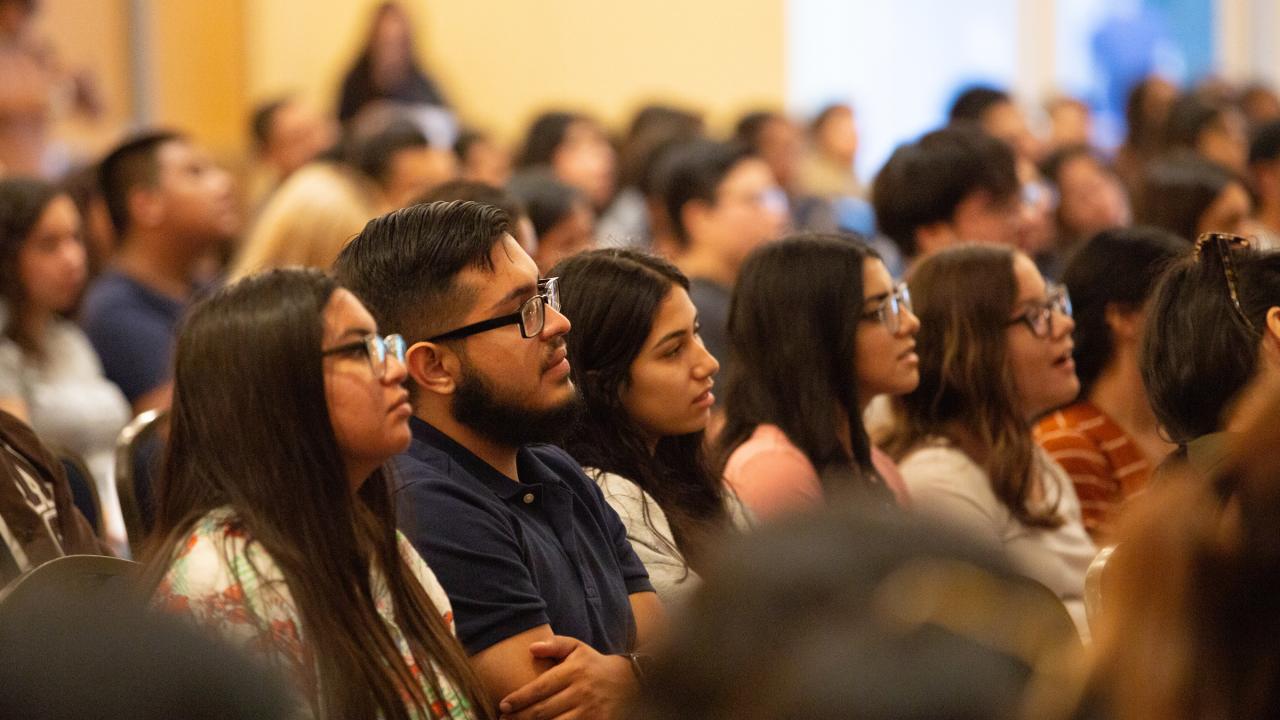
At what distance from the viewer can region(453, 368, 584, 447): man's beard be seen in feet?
6.97

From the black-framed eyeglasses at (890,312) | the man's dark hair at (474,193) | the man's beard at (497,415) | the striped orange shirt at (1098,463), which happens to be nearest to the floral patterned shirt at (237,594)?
the man's beard at (497,415)

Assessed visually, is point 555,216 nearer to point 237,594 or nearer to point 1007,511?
point 1007,511

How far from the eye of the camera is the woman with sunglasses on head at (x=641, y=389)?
2.41 m

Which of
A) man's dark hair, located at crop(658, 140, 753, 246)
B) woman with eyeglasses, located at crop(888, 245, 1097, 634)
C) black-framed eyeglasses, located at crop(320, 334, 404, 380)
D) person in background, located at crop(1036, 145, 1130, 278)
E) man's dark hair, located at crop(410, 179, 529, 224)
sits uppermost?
black-framed eyeglasses, located at crop(320, 334, 404, 380)

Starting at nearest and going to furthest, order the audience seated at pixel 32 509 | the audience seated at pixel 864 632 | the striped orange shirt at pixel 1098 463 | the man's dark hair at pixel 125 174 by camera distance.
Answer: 1. the audience seated at pixel 864 632
2. the audience seated at pixel 32 509
3. the striped orange shirt at pixel 1098 463
4. the man's dark hair at pixel 125 174

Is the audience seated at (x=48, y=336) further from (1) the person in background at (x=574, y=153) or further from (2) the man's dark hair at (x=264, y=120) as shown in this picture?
(2) the man's dark hair at (x=264, y=120)

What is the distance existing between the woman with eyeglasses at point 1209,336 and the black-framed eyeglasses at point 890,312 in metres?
0.51

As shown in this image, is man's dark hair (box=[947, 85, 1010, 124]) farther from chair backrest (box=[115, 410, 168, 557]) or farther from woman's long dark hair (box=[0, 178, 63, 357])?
chair backrest (box=[115, 410, 168, 557])

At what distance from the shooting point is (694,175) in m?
4.60

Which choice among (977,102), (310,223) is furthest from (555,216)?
(977,102)

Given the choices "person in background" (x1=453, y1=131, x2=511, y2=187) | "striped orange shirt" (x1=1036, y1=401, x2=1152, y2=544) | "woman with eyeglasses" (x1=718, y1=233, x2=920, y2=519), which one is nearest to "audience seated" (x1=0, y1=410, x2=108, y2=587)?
"woman with eyeglasses" (x1=718, y1=233, x2=920, y2=519)

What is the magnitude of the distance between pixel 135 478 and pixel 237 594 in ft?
2.64

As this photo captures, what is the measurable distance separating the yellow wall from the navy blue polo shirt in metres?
6.18

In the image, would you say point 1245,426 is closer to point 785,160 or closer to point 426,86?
point 785,160
